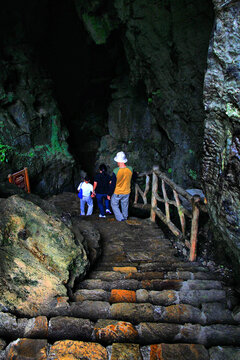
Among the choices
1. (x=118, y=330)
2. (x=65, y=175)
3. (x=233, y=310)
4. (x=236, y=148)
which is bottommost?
(x=65, y=175)

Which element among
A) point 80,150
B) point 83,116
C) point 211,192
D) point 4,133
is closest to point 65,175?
point 4,133

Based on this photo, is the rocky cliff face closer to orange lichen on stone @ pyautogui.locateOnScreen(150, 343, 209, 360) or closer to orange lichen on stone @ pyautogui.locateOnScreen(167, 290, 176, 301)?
orange lichen on stone @ pyautogui.locateOnScreen(167, 290, 176, 301)

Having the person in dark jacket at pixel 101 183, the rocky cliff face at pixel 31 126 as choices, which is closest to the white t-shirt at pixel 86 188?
the person in dark jacket at pixel 101 183

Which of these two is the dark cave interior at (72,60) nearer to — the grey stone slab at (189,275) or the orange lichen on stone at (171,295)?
the grey stone slab at (189,275)

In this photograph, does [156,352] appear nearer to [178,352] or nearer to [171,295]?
[178,352]

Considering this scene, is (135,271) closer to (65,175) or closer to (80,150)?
(65,175)

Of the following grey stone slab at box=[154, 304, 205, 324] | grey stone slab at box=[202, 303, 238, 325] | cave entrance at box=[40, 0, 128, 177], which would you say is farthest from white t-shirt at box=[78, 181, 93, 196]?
cave entrance at box=[40, 0, 128, 177]

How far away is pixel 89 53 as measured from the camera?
1303cm

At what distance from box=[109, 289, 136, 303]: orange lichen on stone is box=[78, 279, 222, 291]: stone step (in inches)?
8.0

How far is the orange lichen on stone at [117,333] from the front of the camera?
1.80m

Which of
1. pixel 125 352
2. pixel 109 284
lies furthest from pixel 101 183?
pixel 125 352

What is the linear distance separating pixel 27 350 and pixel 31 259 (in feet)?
2.97

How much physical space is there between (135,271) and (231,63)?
281cm

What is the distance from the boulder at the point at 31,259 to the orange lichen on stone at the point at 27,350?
50 centimetres
